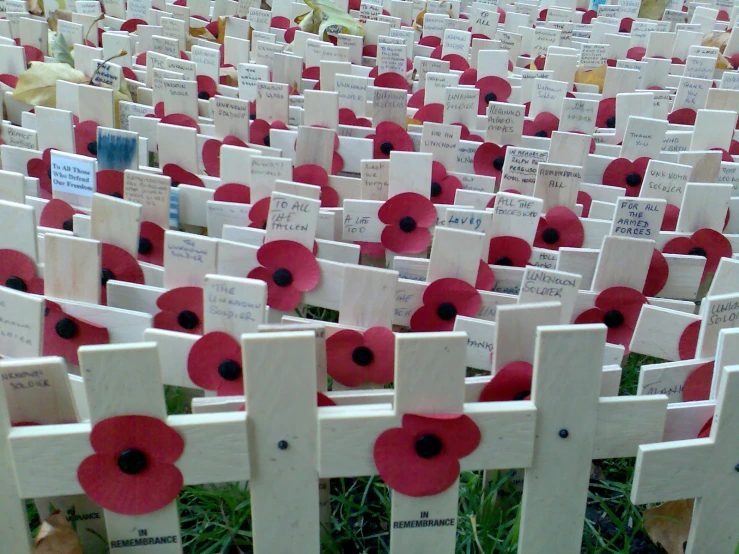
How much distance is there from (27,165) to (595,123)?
5.18 feet

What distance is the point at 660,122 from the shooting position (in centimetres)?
211

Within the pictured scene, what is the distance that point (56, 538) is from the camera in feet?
3.61

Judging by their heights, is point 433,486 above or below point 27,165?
below

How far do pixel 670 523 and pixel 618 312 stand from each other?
0.39 meters

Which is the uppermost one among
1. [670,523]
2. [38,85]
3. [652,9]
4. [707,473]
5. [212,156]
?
[652,9]

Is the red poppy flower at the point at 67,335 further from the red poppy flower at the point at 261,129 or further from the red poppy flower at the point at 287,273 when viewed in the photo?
the red poppy flower at the point at 261,129

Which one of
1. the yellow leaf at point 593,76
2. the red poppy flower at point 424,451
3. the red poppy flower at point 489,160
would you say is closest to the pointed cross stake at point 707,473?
the red poppy flower at point 424,451

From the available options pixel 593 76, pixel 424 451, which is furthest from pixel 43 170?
pixel 593 76

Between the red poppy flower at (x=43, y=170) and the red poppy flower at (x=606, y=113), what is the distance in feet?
5.22

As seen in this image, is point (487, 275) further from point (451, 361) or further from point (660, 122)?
point (660, 122)

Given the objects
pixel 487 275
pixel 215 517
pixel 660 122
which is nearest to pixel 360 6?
pixel 660 122

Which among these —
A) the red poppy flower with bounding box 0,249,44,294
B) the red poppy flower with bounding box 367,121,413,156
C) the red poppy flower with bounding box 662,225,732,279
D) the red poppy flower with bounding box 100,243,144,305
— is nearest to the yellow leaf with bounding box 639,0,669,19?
the red poppy flower with bounding box 367,121,413,156

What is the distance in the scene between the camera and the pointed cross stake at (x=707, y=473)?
1.06 metres

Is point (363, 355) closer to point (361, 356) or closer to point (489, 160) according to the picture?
point (361, 356)
